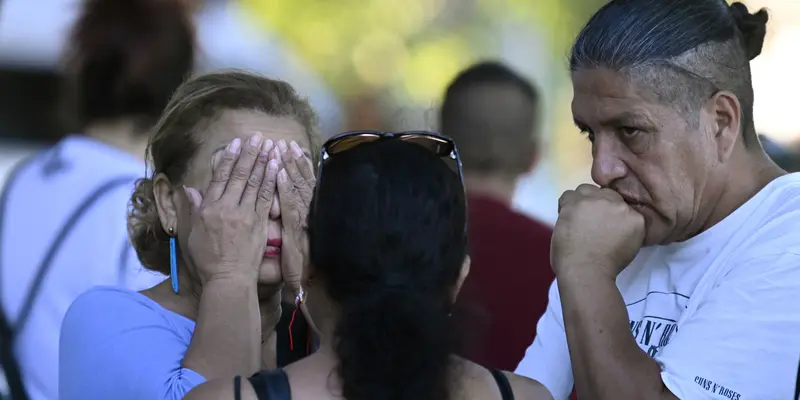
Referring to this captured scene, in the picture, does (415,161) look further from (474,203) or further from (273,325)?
(474,203)

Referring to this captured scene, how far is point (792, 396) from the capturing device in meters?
1.88

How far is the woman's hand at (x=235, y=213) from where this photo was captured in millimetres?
2164

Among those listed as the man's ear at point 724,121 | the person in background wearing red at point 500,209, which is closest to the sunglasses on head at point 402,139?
the man's ear at point 724,121

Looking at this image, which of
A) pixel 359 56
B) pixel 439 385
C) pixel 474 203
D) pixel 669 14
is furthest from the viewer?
pixel 359 56

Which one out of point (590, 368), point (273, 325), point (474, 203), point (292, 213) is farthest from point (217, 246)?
point (474, 203)

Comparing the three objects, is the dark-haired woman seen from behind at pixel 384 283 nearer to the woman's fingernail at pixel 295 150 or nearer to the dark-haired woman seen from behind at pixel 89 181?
the woman's fingernail at pixel 295 150

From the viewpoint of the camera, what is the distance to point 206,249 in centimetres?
217

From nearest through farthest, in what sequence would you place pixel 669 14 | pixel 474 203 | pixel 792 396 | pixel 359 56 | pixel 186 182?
pixel 792 396
pixel 669 14
pixel 186 182
pixel 474 203
pixel 359 56

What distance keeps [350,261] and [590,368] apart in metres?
0.61

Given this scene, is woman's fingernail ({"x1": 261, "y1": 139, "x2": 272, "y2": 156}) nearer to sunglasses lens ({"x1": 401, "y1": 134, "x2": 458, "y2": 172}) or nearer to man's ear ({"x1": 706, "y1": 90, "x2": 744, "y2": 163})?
sunglasses lens ({"x1": 401, "y1": 134, "x2": 458, "y2": 172})

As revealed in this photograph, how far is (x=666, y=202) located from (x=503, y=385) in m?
0.61

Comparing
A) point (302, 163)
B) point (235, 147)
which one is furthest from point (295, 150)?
point (235, 147)

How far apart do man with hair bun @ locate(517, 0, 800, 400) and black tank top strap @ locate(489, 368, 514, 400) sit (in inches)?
10.8

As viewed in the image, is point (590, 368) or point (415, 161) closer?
point (415, 161)
